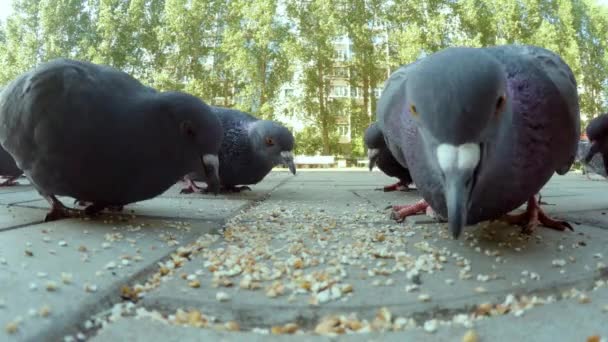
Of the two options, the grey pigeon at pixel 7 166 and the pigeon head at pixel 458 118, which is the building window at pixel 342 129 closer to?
the grey pigeon at pixel 7 166

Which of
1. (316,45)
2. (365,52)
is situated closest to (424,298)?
(316,45)

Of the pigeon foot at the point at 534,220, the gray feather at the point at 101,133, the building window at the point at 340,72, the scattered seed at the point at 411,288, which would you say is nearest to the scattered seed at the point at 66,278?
the scattered seed at the point at 411,288

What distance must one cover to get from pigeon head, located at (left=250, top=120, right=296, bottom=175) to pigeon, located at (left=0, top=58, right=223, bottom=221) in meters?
2.10

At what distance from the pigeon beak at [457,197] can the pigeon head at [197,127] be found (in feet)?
4.69

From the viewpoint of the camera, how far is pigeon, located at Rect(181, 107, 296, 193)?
439 centimetres

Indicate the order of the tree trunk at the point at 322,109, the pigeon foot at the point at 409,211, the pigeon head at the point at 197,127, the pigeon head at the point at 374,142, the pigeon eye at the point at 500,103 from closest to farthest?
the pigeon eye at the point at 500,103 → the pigeon head at the point at 197,127 → the pigeon foot at the point at 409,211 → the pigeon head at the point at 374,142 → the tree trunk at the point at 322,109

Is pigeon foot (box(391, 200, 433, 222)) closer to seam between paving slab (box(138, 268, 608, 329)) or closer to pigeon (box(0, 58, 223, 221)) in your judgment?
pigeon (box(0, 58, 223, 221))

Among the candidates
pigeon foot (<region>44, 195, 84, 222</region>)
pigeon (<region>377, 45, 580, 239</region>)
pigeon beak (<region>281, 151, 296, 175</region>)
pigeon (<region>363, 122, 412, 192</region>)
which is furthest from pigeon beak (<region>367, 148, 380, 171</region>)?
pigeon foot (<region>44, 195, 84, 222</region>)

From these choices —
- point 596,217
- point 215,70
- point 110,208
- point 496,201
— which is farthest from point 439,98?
point 215,70

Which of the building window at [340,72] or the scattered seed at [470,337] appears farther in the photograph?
the building window at [340,72]

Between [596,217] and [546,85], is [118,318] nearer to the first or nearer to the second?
[546,85]

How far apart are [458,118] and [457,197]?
209mm

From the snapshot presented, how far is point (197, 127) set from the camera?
2.34 metres

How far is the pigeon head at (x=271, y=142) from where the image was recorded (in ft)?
15.0
